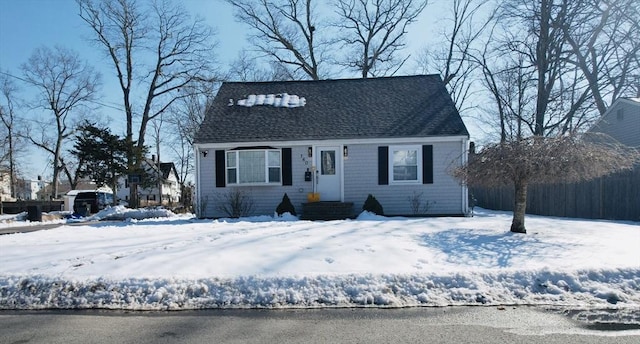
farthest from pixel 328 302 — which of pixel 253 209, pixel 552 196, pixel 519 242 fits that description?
pixel 552 196

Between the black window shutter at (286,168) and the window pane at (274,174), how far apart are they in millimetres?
202

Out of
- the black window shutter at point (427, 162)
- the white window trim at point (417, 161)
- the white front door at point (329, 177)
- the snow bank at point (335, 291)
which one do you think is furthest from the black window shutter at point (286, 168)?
the snow bank at point (335, 291)

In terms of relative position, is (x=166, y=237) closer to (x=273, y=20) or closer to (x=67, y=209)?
(x=67, y=209)

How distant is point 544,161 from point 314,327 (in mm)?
6222

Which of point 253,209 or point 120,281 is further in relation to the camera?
point 253,209

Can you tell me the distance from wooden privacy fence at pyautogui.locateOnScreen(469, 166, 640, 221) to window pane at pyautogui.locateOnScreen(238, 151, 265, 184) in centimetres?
1191

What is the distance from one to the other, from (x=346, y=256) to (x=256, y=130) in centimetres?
905

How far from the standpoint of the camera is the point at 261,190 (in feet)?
47.5

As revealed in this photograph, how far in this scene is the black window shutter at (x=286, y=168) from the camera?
565 inches

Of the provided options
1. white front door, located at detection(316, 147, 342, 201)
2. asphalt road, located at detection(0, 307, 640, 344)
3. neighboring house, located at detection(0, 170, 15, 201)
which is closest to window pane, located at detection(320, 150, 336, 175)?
white front door, located at detection(316, 147, 342, 201)

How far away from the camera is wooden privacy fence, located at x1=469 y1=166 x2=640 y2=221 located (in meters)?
13.4

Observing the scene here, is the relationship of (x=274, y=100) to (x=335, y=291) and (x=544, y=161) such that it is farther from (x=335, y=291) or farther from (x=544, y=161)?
(x=335, y=291)

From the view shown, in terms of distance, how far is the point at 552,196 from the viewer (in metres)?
16.5

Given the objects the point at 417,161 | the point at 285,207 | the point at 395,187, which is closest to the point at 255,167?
the point at 285,207
